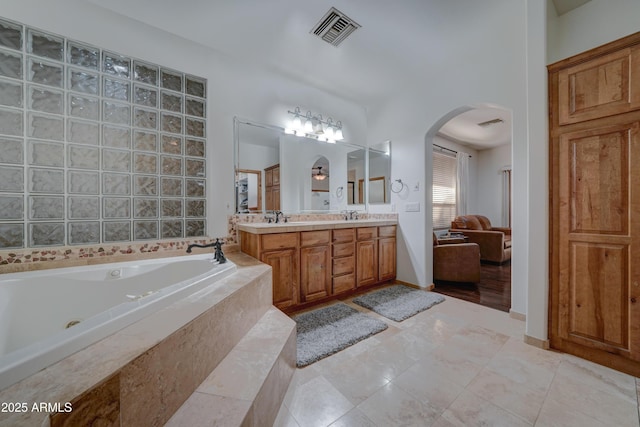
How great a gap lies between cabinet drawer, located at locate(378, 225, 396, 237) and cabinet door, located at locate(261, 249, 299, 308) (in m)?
1.27

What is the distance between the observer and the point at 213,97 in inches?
93.5

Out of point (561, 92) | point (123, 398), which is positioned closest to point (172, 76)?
point (123, 398)

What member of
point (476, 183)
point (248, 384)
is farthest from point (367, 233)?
point (476, 183)

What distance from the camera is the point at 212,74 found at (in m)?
2.37

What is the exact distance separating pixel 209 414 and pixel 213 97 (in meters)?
2.52

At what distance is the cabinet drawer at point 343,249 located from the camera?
259 centimetres

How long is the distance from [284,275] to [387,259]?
5.02 feet

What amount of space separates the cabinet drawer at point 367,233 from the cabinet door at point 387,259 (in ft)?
0.49

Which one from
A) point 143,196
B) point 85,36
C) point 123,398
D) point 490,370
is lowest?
point 490,370

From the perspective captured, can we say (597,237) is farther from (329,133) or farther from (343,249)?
(329,133)

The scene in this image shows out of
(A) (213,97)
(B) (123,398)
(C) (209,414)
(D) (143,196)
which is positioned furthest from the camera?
(A) (213,97)

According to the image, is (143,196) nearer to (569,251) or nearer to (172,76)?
(172,76)

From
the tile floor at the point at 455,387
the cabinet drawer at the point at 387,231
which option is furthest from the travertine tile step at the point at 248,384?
the cabinet drawer at the point at 387,231

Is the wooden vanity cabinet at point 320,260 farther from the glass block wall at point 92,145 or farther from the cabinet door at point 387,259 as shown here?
the glass block wall at point 92,145
